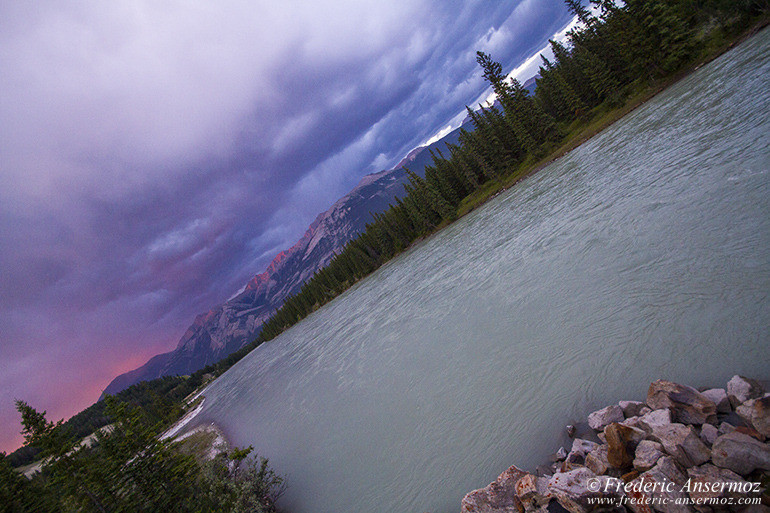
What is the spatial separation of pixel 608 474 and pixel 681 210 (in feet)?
50.6

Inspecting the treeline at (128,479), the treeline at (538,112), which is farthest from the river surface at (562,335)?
the treeline at (538,112)

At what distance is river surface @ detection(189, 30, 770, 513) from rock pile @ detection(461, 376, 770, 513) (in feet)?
4.25

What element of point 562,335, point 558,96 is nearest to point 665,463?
point 562,335

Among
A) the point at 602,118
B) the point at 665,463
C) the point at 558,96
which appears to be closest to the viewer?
the point at 665,463

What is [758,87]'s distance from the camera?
2555 cm

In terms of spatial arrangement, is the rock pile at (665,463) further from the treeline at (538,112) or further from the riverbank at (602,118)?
the riverbank at (602,118)

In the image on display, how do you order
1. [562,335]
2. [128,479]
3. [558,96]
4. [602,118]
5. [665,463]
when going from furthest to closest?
[558,96], [602,118], [128,479], [562,335], [665,463]

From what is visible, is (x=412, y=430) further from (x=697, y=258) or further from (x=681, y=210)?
(x=681, y=210)

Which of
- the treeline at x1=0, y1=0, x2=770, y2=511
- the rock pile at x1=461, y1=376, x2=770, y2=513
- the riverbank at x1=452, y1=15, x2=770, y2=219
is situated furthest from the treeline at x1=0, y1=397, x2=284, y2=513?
the riverbank at x1=452, y1=15, x2=770, y2=219

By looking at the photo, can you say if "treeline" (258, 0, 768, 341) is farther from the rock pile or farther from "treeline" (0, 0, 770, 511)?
the rock pile

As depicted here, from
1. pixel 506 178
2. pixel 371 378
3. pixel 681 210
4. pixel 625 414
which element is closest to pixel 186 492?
pixel 371 378

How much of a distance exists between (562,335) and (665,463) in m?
7.40

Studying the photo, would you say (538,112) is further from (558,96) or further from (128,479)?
(128,479)

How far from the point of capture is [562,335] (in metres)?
12.9
